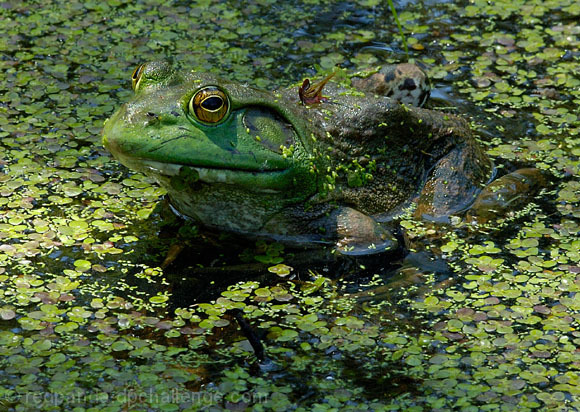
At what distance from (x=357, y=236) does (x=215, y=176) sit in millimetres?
968

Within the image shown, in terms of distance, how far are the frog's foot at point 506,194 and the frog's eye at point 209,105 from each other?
5.91 ft

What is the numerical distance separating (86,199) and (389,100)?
2043mm

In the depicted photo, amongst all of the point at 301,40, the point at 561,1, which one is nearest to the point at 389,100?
the point at 301,40

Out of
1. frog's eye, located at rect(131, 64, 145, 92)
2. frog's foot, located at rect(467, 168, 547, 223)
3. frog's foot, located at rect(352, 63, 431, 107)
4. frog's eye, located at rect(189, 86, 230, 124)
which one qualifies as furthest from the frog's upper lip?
frog's foot, located at rect(467, 168, 547, 223)

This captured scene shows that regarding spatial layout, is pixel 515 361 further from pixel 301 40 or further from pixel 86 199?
pixel 301 40

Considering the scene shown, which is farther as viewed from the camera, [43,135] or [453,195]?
[43,135]

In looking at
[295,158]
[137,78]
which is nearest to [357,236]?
[295,158]

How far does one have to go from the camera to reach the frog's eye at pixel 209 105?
15.3ft

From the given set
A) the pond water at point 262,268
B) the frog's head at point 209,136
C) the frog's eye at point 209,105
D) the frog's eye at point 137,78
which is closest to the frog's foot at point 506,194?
the pond water at point 262,268

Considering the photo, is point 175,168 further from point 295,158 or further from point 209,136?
point 295,158

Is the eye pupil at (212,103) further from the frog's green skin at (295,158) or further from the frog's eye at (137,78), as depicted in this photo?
the frog's eye at (137,78)

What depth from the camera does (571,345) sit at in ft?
13.9

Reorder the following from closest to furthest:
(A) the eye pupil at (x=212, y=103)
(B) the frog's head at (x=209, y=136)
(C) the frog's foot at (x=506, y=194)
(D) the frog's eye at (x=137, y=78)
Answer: (B) the frog's head at (x=209, y=136)
(A) the eye pupil at (x=212, y=103)
(D) the frog's eye at (x=137, y=78)
(C) the frog's foot at (x=506, y=194)

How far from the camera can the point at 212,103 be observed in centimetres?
470
